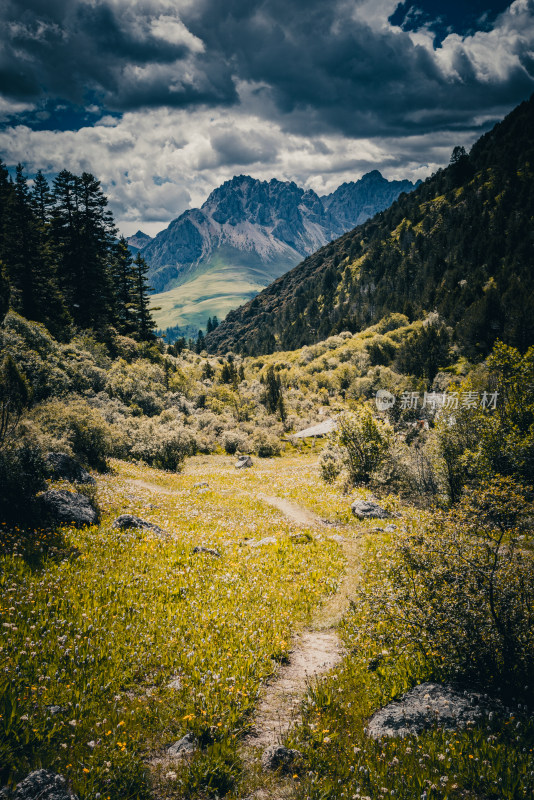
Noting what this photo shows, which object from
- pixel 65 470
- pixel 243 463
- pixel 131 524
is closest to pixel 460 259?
pixel 243 463

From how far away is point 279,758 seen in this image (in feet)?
17.8

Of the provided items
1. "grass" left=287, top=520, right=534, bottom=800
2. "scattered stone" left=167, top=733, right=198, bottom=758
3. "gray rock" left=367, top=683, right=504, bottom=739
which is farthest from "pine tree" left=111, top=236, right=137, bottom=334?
"gray rock" left=367, top=683, right=504, bottom=739

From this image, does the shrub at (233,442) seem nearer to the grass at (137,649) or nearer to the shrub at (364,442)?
the shrub at (364,442)

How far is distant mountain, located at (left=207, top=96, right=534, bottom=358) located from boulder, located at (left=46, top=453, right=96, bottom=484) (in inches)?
3779

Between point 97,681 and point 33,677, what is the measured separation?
1.03 metres

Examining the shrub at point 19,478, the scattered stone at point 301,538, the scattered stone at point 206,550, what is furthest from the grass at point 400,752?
the shrub at point 19,478

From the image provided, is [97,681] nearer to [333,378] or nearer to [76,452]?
[76,452]

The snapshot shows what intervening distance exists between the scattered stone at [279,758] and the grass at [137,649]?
52 centimetres

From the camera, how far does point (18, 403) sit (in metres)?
17.7

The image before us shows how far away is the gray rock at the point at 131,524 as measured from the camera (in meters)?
13.2

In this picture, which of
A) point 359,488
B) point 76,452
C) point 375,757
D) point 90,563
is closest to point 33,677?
point 90,563

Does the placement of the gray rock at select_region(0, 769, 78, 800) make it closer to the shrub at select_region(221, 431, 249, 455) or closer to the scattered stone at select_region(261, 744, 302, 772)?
the scattered stone at select_region(261, 744, 302, 772)

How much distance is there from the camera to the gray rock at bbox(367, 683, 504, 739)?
19.0 ft

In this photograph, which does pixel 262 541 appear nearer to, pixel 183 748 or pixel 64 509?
pixel 64 509
